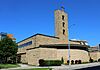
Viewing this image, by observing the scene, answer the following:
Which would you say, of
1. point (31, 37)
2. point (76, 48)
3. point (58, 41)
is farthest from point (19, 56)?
point (76, 48)

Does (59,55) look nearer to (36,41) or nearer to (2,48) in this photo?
(36,41)

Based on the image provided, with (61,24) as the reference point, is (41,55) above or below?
below

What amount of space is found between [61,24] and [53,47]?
11578 mm

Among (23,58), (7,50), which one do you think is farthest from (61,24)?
(7,50)

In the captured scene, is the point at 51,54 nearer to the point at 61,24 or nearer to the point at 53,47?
the point at 53,47

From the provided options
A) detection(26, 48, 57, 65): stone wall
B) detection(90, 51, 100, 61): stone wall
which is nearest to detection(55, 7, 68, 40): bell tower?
detection(26, 48, 57, 65): stone wall

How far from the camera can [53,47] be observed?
62.9 metres

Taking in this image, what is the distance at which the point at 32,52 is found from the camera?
61.5 m

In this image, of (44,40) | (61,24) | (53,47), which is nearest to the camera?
(53,47)

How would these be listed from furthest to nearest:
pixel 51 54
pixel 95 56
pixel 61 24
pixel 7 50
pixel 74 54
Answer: pixel 95 56 < pixel 61 24 < pixel 74 54 < pixel 7 50 < pixel 51 54

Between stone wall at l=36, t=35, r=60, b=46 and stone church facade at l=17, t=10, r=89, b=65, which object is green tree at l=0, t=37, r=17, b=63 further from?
stone wall at l=36, t=35, r=60, b=46

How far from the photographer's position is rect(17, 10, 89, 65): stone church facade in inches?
2355

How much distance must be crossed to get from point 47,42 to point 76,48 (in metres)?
8.91

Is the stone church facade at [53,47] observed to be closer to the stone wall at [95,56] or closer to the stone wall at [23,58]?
the stone wall at [23,58]
